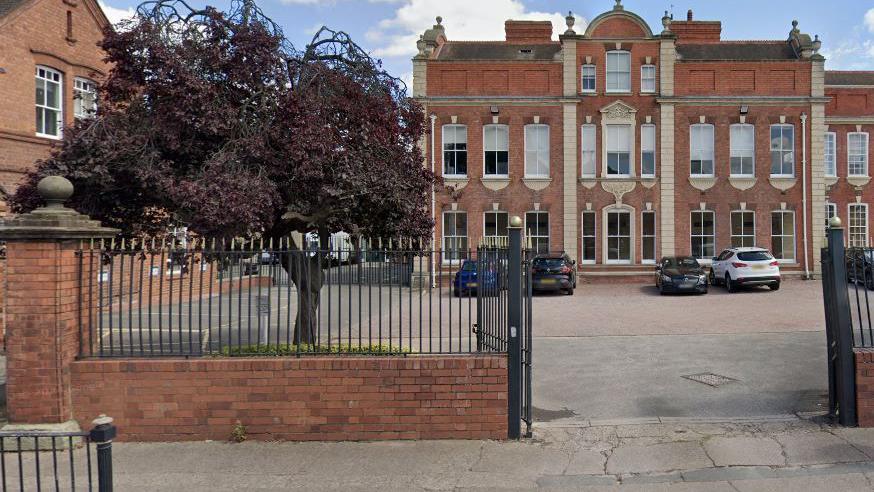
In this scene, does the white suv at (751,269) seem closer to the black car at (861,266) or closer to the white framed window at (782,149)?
the white framed window at (782,149)

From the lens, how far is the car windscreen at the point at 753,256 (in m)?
21.2

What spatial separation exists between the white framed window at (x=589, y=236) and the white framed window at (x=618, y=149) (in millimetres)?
2221

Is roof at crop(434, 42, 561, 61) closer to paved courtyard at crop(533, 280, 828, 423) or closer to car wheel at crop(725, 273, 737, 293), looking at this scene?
car wheel at crop(725, 273, 737, 293)

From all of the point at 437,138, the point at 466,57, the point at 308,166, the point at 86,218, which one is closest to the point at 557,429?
the point at 308,166

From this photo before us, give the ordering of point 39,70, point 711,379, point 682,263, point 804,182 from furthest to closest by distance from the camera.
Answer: point 804,182
point 682,263
point 39,70
point 711,379

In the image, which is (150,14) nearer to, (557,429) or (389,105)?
(389,105)

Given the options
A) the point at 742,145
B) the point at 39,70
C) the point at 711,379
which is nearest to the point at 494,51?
the point at 742,145

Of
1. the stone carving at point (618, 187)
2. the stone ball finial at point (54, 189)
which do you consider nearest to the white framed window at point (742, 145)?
the stone carving at point (618, 187)

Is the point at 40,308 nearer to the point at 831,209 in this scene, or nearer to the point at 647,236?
the point at 647,236

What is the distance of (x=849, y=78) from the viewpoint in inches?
1233

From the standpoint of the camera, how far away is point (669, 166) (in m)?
26.1

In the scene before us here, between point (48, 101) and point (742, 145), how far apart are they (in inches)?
1055

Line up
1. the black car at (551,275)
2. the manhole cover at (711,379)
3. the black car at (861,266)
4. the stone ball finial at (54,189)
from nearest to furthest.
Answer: the stone ball finial at (54,189)
the black car at (861,266)
the manhole cover at (711,379)
the black car at (551,275)

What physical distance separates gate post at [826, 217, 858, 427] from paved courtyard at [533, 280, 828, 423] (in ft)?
2.16
